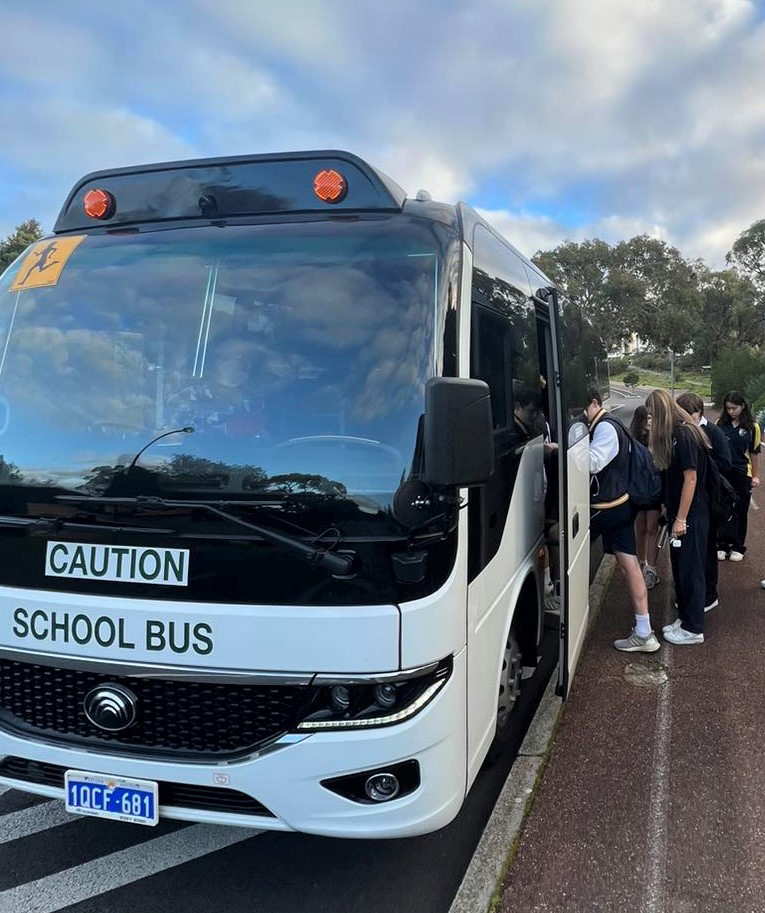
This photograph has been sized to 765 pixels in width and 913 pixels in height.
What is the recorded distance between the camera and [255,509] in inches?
89.6

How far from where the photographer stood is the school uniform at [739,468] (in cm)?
640

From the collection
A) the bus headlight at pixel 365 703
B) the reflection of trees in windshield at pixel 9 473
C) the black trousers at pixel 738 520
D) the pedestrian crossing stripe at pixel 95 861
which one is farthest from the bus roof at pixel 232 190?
the black trousers at pixel 738 520

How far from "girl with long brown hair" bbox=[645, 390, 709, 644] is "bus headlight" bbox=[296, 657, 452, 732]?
319cm

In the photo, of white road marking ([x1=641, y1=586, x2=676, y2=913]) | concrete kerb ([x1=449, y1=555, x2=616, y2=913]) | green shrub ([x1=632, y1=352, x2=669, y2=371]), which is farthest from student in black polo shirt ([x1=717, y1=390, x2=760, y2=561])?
green shrub ([x1=632, y1=352, x2=669, y2=371])

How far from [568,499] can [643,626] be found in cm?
184

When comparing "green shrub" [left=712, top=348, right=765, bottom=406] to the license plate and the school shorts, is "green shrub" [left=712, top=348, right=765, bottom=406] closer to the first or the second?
the school shorts

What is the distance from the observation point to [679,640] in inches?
198

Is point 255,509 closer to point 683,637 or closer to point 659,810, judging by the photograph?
point 659,810

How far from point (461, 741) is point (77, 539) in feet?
4.86

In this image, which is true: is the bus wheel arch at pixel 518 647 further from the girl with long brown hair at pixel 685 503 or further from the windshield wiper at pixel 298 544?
the girl with long brown hair at pixel 685 503

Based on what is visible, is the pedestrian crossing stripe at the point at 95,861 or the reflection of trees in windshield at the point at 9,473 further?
the pedestrian crossing stripe at the point at 95,861

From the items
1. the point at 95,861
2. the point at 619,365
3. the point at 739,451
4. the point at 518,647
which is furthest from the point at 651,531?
the point at 619,365

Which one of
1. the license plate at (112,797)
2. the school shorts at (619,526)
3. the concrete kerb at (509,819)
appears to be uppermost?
the school shorts at (619,526)

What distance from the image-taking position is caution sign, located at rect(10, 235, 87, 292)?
9.37 feet
